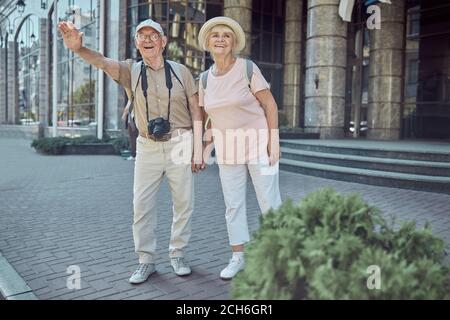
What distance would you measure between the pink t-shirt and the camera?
0.37m

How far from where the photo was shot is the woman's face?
3516 millimetres

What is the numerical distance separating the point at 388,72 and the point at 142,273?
13.4 m

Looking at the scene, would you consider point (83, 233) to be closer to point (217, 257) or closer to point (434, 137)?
point (217, 257)

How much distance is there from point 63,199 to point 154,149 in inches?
179

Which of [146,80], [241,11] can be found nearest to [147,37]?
[146,80]

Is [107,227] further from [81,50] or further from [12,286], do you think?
[81,50]

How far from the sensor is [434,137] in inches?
601

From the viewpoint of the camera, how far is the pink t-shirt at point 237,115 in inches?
138

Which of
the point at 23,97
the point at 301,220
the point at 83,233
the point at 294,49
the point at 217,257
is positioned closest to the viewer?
the point at 301,220

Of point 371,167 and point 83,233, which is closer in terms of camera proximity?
point 83,233

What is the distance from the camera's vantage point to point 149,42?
3.54 meters

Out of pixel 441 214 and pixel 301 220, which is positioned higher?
pixel 301 220

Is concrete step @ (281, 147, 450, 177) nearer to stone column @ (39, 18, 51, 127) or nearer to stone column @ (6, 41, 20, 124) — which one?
stone column @ (39, 18, 51, 127)
